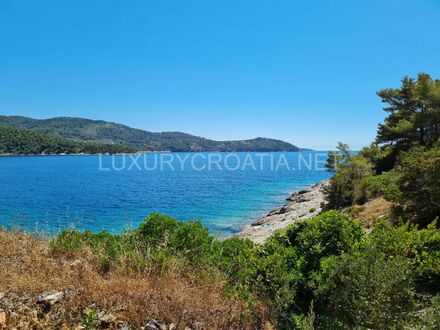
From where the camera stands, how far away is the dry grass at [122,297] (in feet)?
15.0

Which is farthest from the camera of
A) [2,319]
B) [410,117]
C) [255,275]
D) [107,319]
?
[410,117]

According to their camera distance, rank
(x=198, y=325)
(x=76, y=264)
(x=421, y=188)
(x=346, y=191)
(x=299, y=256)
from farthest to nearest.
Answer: (x=346, y=191)
(x=421, y=188)
(x=299, y=256)
(x=76, y=264)
(x=198, y=325)

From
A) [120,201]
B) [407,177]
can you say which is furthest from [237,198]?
[407,177]

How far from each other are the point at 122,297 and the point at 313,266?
134 inches

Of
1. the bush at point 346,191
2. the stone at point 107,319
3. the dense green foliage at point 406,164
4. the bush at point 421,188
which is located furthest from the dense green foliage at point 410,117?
the stone at point 107,319

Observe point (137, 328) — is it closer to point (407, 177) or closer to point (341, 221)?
point (341, 221)

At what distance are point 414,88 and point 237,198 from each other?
2918 centimetres

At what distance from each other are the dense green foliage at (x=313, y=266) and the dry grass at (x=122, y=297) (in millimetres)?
305

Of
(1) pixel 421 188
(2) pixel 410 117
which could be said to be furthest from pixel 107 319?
(2) pixel 410 117

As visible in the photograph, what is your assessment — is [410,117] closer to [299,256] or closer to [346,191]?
[346,191]

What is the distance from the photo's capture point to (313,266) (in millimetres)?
6066

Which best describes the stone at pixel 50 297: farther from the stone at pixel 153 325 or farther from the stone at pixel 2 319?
the stone at pixel 153 325

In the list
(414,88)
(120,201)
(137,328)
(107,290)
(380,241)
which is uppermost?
(414,88)

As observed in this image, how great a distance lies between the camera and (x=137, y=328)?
4520mm
